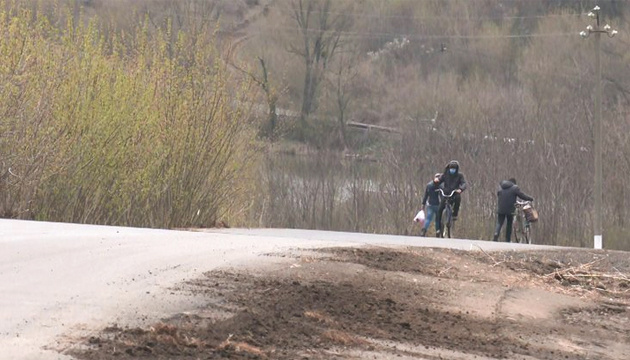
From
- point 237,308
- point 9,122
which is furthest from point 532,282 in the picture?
point 9,122

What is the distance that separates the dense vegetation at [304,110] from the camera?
2455cm

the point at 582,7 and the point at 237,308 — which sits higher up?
the point at 582,7

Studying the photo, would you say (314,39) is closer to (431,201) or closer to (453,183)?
(431,201)

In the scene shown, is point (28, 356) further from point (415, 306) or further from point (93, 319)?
point (415, 306)

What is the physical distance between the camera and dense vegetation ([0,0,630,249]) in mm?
24547

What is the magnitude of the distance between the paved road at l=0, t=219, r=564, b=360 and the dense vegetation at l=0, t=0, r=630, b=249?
8.97m

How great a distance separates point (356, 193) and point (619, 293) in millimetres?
39512

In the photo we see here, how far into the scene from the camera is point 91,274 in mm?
11109

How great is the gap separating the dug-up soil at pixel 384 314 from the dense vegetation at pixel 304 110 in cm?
1121

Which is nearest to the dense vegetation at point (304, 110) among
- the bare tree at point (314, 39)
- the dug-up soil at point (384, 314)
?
the bare tree at point (314, 39)

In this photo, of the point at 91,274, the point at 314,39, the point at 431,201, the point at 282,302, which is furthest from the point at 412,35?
the point at 282,302

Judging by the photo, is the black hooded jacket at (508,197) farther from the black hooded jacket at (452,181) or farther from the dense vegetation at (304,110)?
the dense vegetation at (304,110)

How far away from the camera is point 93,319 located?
9.17 metres

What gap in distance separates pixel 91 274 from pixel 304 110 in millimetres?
57769
